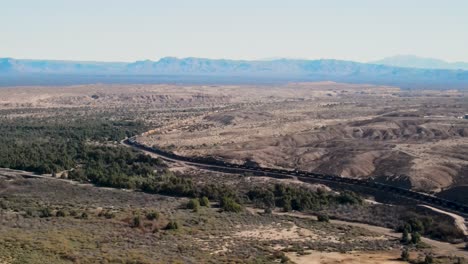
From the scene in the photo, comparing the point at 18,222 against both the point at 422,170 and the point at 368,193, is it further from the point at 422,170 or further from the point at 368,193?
the point at 422,170

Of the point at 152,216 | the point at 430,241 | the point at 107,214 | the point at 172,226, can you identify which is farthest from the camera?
the point at 107,214

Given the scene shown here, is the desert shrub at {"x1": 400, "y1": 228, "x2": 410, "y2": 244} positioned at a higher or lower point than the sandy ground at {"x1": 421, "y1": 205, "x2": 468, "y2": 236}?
higher

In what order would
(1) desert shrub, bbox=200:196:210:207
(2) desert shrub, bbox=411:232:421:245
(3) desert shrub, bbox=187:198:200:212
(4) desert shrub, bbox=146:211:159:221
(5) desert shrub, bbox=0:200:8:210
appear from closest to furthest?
1. (2) desert shrub, bbox=411:232:421:245
2. (4) desert shrub, bbox=146:211:159:221
3. (5) desert shrub, bbox=0:200:8:210
4. (3) desert shrub, bbox=187:198:200:212
5. (1) desert shrub, bbox=200:196:210:207

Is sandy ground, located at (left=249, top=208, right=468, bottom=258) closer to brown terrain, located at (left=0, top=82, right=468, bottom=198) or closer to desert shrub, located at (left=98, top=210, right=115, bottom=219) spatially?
desert shrub, located at (left=98, top=210, right=115, bottom=219)

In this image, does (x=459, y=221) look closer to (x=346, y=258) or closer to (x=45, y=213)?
(x=346, y=258)

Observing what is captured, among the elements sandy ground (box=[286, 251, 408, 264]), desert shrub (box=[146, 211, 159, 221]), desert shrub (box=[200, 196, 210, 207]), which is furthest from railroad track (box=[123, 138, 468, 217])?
desert shrub (box=[146, 211, 159, 221])

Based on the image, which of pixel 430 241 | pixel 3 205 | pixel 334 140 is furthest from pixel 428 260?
pixel 334 140

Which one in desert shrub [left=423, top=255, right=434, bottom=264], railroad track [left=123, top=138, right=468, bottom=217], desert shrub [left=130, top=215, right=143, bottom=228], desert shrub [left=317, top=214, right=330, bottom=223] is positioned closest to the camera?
desert shrub [left=423, top=255, right=434, bottom=264]

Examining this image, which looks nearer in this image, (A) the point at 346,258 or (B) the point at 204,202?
(A) the point at 346,258
